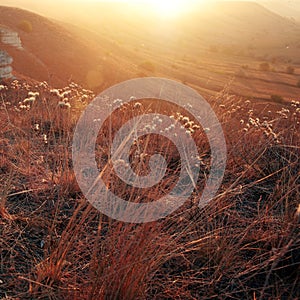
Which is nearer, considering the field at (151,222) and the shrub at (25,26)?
the field at (151,222)

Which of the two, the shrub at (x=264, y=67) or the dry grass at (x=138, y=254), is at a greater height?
the dry grass at (x=138, y=254)

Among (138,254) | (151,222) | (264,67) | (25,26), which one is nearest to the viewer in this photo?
(138,254)

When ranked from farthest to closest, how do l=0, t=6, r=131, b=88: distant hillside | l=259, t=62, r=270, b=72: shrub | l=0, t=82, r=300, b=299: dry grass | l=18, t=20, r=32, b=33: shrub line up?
l=259, t=62, r=270, b=72: shrub → l=18, t=20, r=32, b=33: shrub → l=0, t=6, r=131, b=88: distant hillside → l=0, t=82, r=300, b=299: dry grass

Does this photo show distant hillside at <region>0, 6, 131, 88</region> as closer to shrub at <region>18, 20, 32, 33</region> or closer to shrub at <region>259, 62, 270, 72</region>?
shrub at <region>18, 20, 32, 33</region>

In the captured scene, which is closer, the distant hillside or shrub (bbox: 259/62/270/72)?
the distant hillside

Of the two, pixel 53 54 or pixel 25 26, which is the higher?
pixel 25 26

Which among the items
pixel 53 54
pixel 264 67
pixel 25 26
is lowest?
pixel 53 54

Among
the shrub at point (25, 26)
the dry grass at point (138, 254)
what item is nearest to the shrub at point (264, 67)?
the shrub at point (25, 26)

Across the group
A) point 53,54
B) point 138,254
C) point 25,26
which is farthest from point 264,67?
point 138,254

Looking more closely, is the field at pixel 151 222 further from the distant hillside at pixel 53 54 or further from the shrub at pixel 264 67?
the shrub at pixel 264 67

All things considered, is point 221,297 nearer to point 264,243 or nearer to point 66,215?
point 264,243

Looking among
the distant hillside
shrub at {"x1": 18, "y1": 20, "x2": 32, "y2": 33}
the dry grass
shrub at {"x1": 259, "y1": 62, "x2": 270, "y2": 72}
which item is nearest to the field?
the dry grass

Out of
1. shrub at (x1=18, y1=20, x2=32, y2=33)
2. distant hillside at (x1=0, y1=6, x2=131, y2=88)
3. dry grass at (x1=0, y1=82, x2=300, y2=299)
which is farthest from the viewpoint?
shrub at (x1=18, y1=20, x2=32, y2=33)

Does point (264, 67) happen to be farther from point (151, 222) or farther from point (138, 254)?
point (138, 254)
